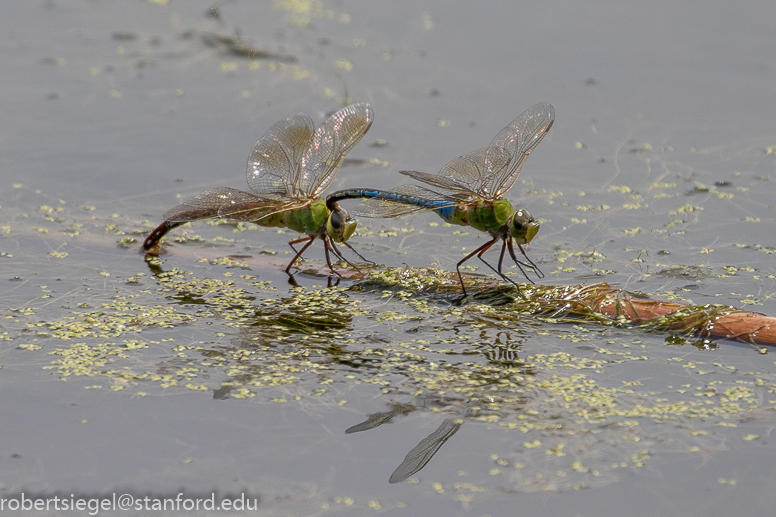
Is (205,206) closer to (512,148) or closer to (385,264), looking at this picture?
(385,264)

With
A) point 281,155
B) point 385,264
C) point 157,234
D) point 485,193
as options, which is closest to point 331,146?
point 281,155

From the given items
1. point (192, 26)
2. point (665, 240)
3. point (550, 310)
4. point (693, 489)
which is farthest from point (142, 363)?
point (192, 26)

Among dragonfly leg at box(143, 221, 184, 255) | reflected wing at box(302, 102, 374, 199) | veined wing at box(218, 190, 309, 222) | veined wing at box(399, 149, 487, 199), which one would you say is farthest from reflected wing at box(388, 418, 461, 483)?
dragonfly leg at box(143, 221, 184, 255)

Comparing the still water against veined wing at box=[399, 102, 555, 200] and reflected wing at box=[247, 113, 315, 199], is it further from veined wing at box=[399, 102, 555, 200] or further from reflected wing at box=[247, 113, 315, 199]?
veined wing at box=[399, 102, 555, 200]

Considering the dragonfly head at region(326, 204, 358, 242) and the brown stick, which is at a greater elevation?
the dragonfly head at region(326, 204, 358, 242)

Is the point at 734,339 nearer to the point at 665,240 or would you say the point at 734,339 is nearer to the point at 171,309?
the point at 665,240
